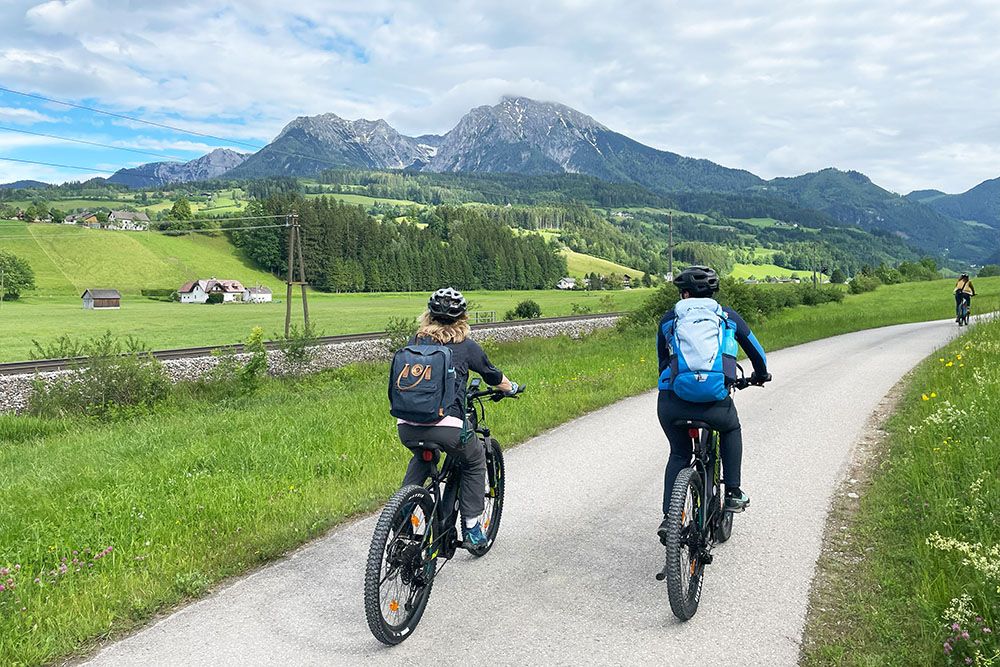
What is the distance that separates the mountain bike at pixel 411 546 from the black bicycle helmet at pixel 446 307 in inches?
23.2

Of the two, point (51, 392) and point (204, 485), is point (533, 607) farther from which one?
point (51, 392)

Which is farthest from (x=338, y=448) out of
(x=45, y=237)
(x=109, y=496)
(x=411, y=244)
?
(x=45, y=237)

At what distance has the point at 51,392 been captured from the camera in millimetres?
19578

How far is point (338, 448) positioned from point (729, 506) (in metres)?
5.35

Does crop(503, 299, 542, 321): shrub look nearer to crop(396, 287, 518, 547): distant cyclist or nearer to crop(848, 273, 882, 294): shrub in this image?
crop(848, 273, 882, 294): shrub

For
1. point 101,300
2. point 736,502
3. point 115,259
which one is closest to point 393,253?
point 115,259

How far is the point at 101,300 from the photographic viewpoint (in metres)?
65.8

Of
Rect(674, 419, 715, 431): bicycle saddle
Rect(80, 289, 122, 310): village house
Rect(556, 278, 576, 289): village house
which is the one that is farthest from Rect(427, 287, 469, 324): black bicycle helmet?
Rect(556, 278, 576, 289): village house

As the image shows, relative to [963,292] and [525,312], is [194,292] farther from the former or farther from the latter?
[963,292]

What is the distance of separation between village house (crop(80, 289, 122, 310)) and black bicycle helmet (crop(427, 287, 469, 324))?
70.9 metres

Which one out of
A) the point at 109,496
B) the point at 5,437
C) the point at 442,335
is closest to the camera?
the point at 442,335

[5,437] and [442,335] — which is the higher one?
[442,335]

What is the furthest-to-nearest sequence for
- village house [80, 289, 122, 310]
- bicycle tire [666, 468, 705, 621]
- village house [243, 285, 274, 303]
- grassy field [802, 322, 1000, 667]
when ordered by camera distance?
village house [243, 285, 274, 303]
village house [80, 289, 122, 310]
bicycle tire [666, 468, 705, 621]
grassy field [802, 322, 1000, 667]

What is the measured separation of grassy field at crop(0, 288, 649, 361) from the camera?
4447 cm
